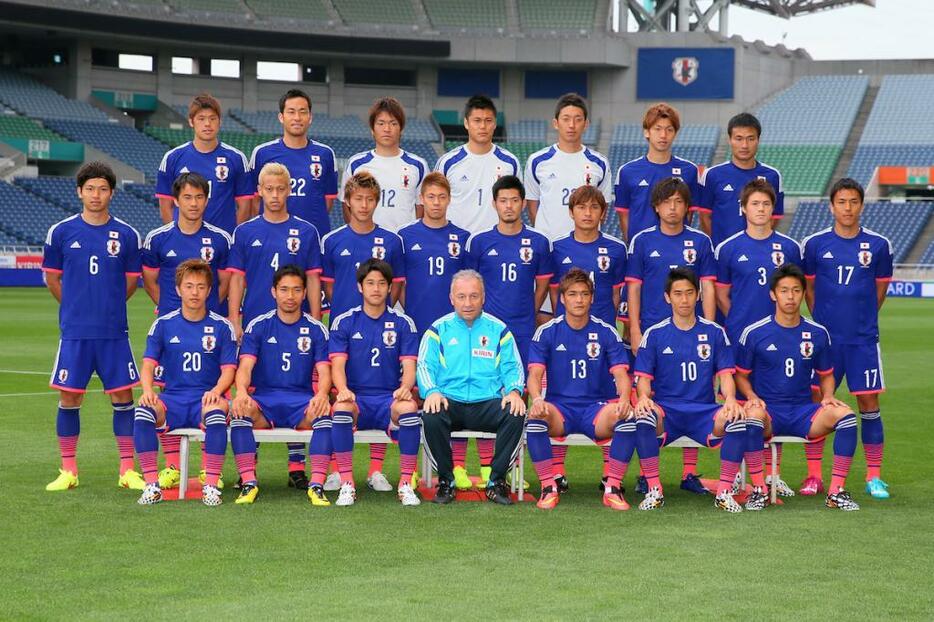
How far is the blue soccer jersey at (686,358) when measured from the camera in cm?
735

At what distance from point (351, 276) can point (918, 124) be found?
1806 inches

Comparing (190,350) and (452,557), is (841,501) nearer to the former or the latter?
(452,557)

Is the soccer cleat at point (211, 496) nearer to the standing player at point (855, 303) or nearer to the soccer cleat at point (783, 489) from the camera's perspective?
the soccer cleat at point (783, 489)

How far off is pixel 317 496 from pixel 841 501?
9.57 ft

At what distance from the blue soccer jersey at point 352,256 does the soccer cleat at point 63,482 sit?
6.24 ft

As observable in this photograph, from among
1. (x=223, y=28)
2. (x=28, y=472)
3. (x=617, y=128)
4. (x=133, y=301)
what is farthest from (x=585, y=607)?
(x=617, y=128)

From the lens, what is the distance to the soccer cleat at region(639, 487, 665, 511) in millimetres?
6906

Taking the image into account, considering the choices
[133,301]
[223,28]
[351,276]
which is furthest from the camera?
[223,28]

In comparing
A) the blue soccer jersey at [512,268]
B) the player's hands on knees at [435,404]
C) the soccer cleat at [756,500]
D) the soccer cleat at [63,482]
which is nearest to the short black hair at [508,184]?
the blue soccer jersey at [512,268]

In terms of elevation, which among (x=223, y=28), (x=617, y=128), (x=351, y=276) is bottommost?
(x=351, y=276)

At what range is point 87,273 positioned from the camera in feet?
25.2

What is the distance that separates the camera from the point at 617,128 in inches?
1975

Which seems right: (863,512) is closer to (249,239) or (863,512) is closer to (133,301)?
(249,239)

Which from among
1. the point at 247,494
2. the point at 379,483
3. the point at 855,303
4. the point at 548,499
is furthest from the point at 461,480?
the point at 855,303
